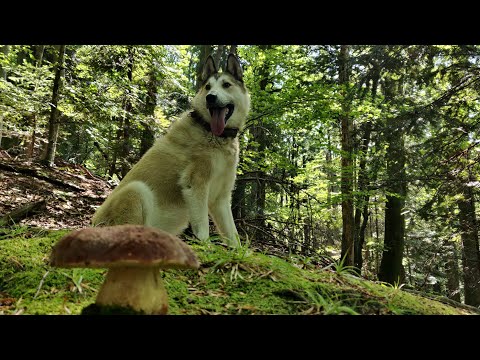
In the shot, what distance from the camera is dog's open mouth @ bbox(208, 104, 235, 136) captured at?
3.68 metres

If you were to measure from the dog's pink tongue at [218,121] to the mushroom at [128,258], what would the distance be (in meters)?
2.64

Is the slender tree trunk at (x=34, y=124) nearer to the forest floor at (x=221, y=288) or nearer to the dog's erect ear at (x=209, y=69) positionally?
the dog's erect ear at (x=209, y=69)

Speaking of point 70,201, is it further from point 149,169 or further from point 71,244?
point 71,244

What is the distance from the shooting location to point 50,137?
7.85 meters

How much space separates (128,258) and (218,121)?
2941 millimetres

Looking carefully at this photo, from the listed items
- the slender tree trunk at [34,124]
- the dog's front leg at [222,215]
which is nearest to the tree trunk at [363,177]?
the dog's front leg at [222,215]

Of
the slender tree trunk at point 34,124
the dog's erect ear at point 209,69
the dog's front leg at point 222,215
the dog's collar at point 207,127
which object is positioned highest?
the slender tree trunk at point 34,124

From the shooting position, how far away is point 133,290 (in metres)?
1.10

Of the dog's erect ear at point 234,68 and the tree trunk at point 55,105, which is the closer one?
the dog's erect ear at point 234,68

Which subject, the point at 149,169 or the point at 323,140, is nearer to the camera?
the point at 149,169

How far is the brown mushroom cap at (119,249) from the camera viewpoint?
946 millimetres
